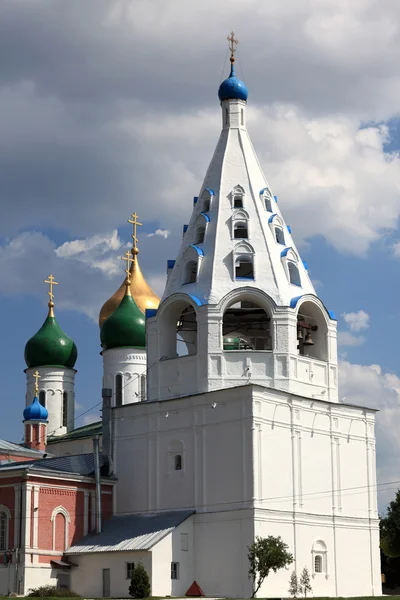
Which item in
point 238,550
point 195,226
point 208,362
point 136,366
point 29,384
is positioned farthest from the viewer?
point 29,384

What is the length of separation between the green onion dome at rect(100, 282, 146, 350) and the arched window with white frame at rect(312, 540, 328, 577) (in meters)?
12.0

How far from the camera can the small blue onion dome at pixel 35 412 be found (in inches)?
1588

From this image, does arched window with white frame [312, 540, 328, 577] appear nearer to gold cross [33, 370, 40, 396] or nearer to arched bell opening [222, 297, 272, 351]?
arched bell opening [222, 297, 272, 351]

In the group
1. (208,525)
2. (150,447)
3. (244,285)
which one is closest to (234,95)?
(244,285)

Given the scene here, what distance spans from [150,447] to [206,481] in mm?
2251

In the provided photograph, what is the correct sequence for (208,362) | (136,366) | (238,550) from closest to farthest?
1. (238,550)
2. (208,362)
3. (136,366)

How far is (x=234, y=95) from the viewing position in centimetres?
3444

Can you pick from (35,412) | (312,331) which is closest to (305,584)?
(312,331)

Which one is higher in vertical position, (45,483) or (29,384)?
(29,384)

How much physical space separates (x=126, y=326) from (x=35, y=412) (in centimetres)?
450

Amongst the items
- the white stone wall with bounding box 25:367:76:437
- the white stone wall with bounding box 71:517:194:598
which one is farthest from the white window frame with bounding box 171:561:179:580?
the white stone wall with bounding box 25:367:76:437

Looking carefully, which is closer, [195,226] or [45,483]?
[45,483]

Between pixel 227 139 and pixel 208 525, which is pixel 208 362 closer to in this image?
pixel 208 525

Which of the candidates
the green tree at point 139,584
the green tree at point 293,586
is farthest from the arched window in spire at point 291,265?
the green tree at point 139,584
